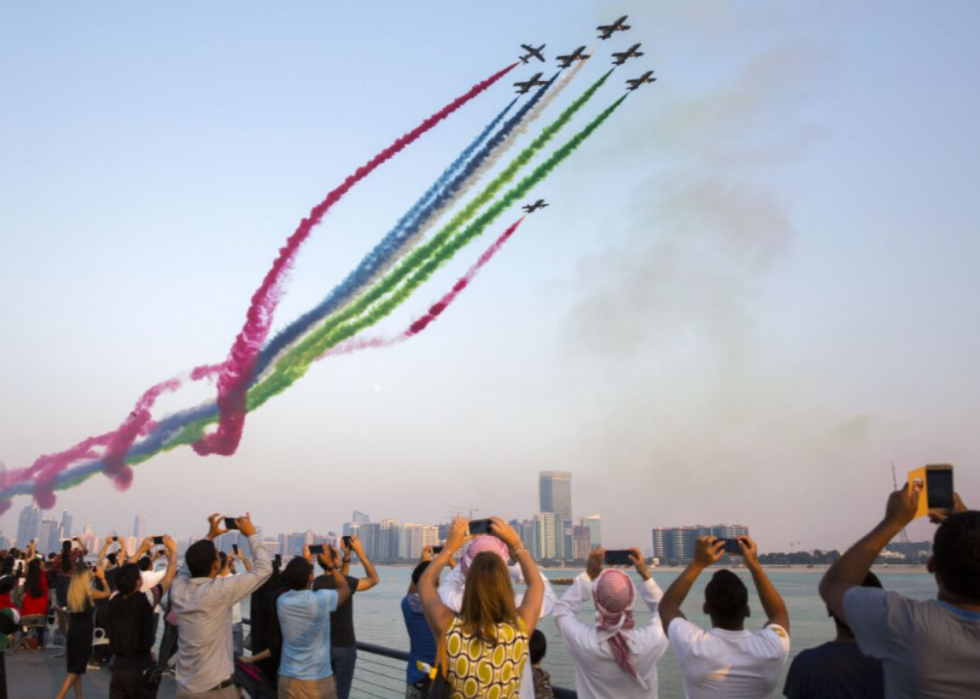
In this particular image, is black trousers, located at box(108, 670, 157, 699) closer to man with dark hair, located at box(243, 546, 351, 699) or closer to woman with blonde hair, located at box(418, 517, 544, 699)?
man with dark hair, located at box(243, 546, 351, 699)

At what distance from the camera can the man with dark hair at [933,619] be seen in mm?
2656

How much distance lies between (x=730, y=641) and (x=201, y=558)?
406 centimetres

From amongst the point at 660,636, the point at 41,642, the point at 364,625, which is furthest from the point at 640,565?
the point at 364,625

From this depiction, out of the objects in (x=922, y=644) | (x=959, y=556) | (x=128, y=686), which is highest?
(x=959, y=556)

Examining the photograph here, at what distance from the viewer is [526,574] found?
419cm

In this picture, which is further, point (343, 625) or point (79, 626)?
point (79, 626)

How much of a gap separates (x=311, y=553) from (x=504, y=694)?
389 centimetres

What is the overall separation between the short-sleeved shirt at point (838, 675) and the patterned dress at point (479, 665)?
4.25ft

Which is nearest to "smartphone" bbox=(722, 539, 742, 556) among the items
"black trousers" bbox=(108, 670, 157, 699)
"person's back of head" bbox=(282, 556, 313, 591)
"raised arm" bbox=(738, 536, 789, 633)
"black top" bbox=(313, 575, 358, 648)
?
"raised arm" bbox=(738, 536, 789, 633)

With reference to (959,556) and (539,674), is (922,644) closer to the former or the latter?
(959,556)

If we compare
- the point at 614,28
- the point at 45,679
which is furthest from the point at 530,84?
the point at 45,679

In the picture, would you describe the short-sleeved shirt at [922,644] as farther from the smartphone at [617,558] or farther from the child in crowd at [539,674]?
the child in crowd at [539,674]

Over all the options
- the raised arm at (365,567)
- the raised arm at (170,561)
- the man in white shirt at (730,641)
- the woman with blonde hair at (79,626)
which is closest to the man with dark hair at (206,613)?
the raised arm at (365,567)

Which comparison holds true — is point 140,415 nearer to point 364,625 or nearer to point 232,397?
point 232,397
